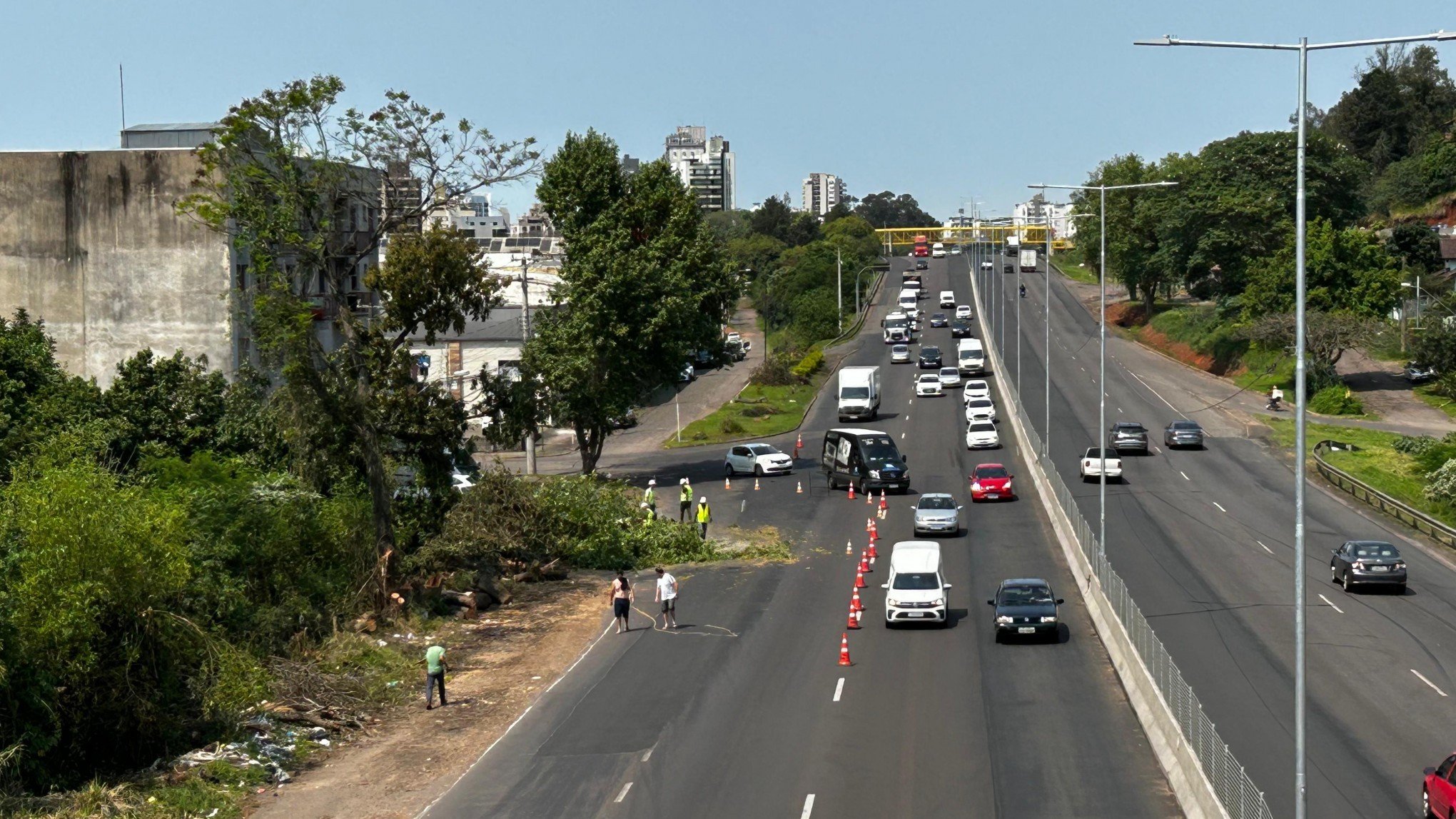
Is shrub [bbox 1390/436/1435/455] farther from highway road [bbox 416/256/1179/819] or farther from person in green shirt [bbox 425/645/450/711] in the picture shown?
person in green shirt [bbox 425/645/450/711]

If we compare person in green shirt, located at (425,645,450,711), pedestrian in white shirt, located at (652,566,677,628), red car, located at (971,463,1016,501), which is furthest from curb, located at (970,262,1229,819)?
person in green shirt, located at (425,645,450,711)

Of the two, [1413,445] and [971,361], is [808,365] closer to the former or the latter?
[971,361]

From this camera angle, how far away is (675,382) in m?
65.4

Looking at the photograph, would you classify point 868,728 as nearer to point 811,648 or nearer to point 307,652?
point 811,648

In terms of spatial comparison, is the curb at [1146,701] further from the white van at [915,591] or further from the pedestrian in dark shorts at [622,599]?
the pedestrian in dark shorts at [622,599]

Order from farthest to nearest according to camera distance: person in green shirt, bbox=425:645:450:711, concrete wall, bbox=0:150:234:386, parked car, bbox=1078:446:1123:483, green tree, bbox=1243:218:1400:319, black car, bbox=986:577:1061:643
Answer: green tree, bbox=1243:218:1400:319
parked car, bbox=1078:446:1123:483
concrete wall, bbox=0:150:234:386
black car, bbox=986:577:1061:643
person in green shirt, bbox=425:645:450:711

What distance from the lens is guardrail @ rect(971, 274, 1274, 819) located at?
61.2 ft

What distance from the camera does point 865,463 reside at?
180 ft

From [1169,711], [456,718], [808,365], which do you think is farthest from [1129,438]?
[456,718]

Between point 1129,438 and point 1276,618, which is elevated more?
point 1129,438

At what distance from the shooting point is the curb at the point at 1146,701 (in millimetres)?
20172

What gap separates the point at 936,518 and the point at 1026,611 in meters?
14.0

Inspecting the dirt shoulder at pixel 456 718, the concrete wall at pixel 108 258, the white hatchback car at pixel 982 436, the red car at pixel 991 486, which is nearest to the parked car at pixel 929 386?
the white hatchback car at pixel 982 436

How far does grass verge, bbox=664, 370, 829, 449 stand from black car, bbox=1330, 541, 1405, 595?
39237 millimetres
